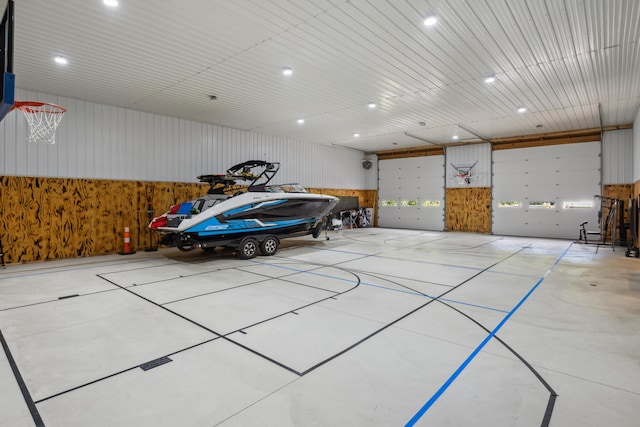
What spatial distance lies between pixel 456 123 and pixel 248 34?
8093mm

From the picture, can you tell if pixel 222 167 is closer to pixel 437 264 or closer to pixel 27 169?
pixel 27 169

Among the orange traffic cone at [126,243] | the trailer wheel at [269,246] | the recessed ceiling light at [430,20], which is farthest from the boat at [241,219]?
the recessed ceiling light at [430,20]

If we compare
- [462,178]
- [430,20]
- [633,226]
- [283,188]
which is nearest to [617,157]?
[633,226]

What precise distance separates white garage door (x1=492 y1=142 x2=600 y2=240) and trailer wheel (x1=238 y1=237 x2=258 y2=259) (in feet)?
35.1

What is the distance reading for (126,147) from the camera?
8.75 metres

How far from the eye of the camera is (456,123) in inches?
428

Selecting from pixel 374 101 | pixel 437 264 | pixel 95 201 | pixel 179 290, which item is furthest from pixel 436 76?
pixel 95 201

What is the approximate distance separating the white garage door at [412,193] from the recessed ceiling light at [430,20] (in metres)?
11.2

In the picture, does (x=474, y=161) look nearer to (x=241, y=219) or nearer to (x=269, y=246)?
(x=269, y=246)

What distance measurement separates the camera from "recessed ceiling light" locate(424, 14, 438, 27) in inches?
181

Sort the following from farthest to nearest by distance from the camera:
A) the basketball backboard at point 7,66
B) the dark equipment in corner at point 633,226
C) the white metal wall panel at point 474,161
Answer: the white metal wall panel at point 474,161
the dark equipment in corner at point 633,226
the basketball backboard at point 7,66

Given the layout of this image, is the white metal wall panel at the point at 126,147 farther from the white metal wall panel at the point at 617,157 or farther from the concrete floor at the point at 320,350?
the white metal wall panel at the point at 617,157

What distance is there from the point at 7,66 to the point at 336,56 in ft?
14.8

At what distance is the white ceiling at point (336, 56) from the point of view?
4473 mm
